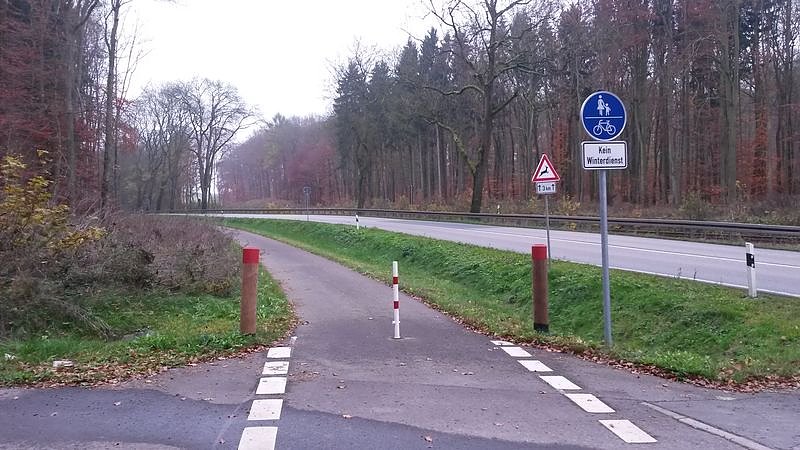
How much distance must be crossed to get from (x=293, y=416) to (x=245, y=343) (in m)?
3.23

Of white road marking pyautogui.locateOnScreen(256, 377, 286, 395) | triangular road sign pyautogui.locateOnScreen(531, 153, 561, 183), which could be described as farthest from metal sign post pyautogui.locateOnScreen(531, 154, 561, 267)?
white road marking pyautogui.locateOnScreen(256, 377, 286, 395)

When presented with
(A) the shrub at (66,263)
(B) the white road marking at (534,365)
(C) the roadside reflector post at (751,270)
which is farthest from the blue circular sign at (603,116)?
(A) the shrub at (66,263)

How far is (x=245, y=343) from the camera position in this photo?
337 inches

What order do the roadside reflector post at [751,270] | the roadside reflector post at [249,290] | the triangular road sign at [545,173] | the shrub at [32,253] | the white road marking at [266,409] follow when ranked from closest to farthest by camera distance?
the white road marking at [266,409]
the roadside reflector post at [249,290]
the shrub at [32,253]
the roadside reflector post at [751,270]
the triangular road sign at [545,173]

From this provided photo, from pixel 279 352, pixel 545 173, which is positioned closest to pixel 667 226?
pixel 545 173

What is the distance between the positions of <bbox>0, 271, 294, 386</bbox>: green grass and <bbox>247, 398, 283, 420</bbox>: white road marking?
1943 millimetres

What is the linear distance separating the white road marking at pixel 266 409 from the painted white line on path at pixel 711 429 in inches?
134

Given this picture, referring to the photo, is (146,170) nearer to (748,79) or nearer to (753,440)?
(748,79)

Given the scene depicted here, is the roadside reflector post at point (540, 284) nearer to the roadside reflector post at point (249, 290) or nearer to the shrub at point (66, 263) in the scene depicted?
the roadside reflector post at point (249, 290)

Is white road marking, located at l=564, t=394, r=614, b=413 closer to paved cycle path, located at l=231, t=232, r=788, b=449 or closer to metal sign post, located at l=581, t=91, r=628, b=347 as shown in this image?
paved cycle path, located at l=231, t=232, r=788, b=449

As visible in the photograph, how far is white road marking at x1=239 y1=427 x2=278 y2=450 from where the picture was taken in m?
4.77

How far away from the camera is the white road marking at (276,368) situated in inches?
282

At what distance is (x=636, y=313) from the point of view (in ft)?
39.0

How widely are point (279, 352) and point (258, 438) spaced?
334 cm
